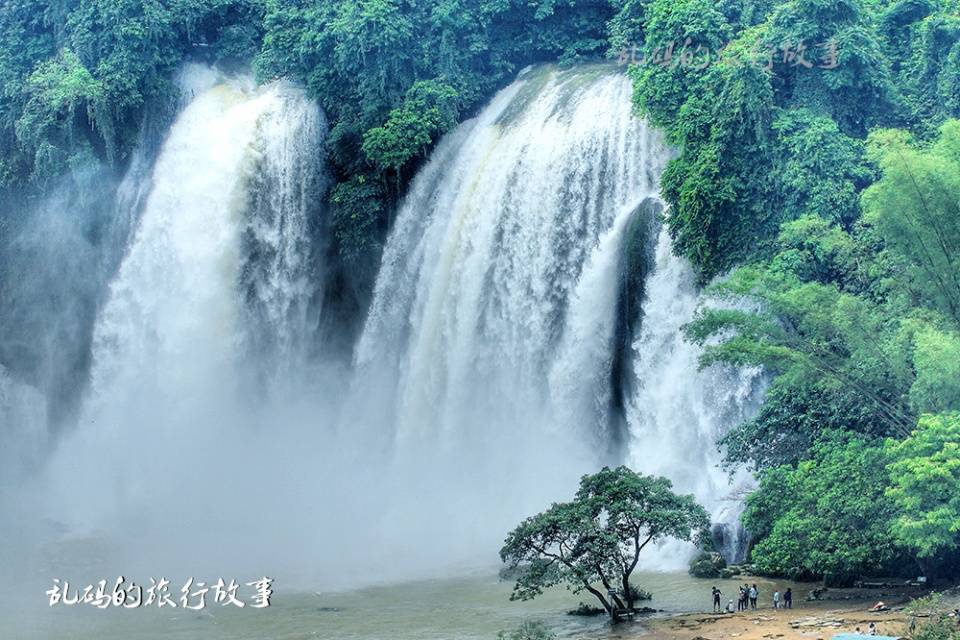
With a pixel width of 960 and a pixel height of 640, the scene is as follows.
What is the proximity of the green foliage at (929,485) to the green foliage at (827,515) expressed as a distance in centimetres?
121

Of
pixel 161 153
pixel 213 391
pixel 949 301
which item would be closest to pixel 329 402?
pixel 213 391

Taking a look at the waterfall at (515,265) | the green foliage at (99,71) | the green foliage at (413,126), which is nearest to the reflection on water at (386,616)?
the waterfall at (515,265)

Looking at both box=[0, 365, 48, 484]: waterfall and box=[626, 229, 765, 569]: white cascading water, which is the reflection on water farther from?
box=[0, 365, 48, 484]: waterfall

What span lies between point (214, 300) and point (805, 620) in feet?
62.9

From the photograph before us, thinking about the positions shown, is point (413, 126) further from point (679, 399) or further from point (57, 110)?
point (679, 399)

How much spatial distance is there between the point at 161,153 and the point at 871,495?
21512 mm

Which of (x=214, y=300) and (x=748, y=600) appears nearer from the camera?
(x=748, y=600)

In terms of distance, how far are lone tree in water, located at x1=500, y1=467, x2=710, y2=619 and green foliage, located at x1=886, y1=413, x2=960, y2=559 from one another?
153 inches

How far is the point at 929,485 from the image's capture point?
81.2ft

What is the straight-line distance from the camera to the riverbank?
80.4ft

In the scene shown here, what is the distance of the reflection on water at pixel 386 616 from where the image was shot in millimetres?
27516

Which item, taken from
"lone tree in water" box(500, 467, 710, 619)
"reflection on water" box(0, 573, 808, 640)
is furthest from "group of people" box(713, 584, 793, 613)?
"lone tree in water" box(500, 467, 710, 619)

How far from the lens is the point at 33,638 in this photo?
1139 inches

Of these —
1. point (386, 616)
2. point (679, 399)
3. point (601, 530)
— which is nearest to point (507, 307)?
point (679, 399)
